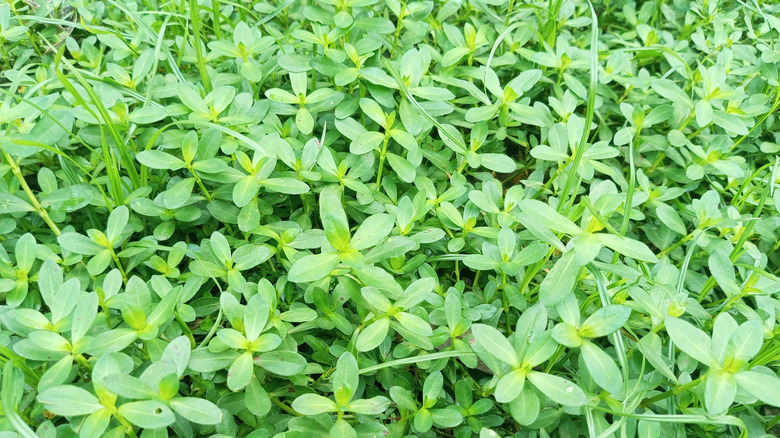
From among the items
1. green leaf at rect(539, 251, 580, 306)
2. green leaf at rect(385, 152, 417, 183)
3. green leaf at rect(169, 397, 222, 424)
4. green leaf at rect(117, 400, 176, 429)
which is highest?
green leaf at rect(385, 152, 417, 183)

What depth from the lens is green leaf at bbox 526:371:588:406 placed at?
124cm

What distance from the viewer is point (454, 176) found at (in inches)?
75.8

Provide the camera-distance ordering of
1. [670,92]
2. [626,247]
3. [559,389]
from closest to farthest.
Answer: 1. [559,389]
2. [626,247]
3. [670,92]

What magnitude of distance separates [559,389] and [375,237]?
57cm

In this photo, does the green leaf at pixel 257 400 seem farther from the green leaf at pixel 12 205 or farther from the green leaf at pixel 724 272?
the green leaf at pixel 724 272

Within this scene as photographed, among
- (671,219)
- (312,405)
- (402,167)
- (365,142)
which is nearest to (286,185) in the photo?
(365,142)

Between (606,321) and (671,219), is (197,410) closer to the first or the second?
(606,321)

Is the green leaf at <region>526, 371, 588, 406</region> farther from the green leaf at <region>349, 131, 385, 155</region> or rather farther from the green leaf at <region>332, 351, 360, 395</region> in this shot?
the green leaf at <region>349, 131, 385, 155</region>

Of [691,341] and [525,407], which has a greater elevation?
[691,341]

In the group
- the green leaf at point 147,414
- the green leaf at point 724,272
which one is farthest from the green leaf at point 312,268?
the green leaf at point 724,272

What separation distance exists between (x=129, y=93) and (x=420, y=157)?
1.05 meters

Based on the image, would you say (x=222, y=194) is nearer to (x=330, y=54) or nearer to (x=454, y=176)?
(x=330, y=54)

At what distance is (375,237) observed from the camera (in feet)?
4.59

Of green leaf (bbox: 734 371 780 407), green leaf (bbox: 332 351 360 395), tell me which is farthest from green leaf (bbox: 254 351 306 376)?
green leaf (bbox: 734 371 780 407)
